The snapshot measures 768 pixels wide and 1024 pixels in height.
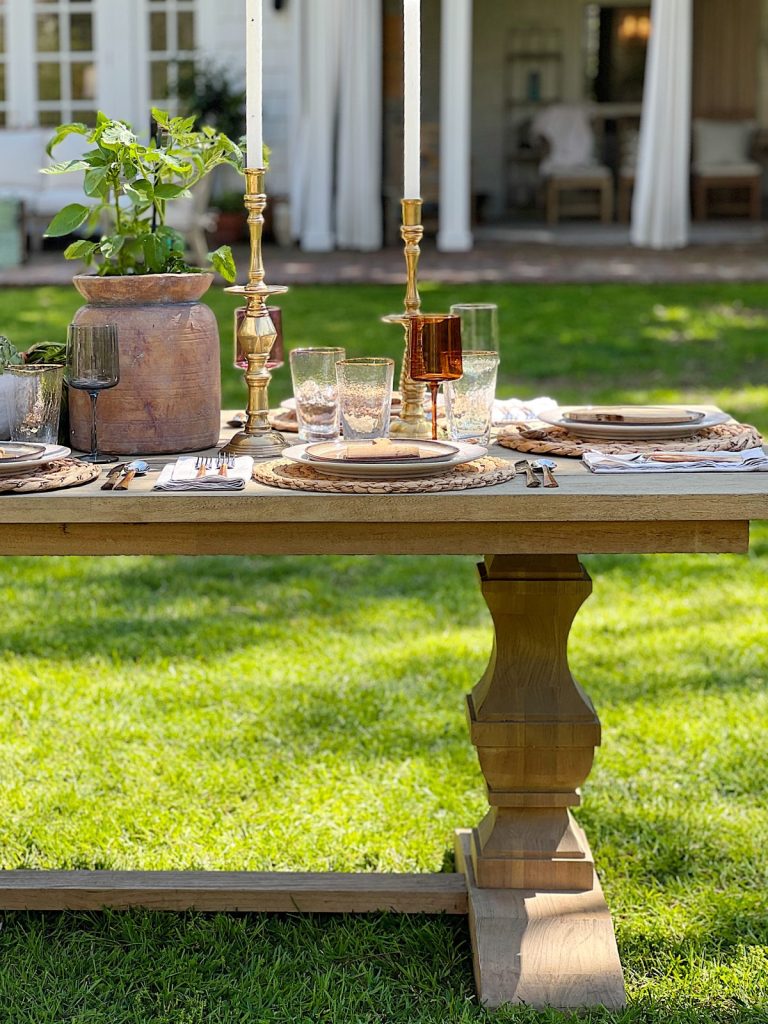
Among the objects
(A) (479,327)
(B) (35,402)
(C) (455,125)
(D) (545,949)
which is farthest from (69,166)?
(C) (455,125)

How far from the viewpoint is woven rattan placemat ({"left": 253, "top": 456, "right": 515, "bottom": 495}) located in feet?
5.32

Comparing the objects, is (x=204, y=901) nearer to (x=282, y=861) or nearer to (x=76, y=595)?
(x=282, y=861)

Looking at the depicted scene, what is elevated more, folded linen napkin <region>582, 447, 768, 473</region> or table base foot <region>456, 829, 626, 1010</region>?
folded linen napkin <region>582, 447, 768, 473</region>

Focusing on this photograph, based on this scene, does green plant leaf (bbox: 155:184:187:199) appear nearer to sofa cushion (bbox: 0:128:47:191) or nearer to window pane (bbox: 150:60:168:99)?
sofa cushion (bbox: 0:128:47:191)

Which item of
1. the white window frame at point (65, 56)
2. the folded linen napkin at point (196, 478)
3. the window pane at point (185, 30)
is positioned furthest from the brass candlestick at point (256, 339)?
the white window frame at point (65, 56)

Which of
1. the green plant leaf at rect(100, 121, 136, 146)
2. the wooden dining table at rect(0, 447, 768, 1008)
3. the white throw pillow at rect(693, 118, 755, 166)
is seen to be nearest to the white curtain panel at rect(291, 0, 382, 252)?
the white throw pillow at rect(693, 118, 755, 166)

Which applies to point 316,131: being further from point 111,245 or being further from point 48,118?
point 111,245

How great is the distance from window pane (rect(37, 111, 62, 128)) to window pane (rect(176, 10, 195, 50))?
1080 mm

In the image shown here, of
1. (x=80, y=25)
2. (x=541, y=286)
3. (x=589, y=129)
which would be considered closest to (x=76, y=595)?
(x=541, y=286)

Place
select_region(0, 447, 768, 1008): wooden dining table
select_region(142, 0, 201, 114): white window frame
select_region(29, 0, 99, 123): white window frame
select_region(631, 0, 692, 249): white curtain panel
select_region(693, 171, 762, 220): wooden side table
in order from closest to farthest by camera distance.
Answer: select_region(0, 447, 768, 1008): wooden dining table
select_region(631, 0, 692, 249): white curtain panel
select_region(142, 0, 201, 114): white window frame
select_region(29, 0, 99, 123): white window frame
select_region(693, 171, 762, 220): wooden side table

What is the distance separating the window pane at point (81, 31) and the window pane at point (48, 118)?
50 centimetres

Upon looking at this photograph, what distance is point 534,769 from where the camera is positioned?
194 centimetres

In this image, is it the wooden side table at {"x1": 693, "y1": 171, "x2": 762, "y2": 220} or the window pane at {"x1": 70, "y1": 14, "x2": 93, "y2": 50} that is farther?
the wooden side table at {"x1": 693, "y1": 171, "x2": 762, "y2": 220}

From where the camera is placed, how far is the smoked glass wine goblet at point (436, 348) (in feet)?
5.77
